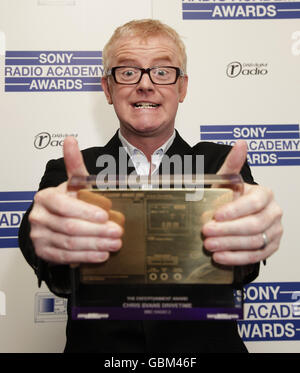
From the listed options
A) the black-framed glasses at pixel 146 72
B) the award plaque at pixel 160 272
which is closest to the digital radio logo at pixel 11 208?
the black-framed glasses at pixel 146 72

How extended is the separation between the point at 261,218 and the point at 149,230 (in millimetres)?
178

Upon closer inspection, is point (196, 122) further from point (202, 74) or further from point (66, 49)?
point (66, 49)

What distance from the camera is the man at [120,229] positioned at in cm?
50

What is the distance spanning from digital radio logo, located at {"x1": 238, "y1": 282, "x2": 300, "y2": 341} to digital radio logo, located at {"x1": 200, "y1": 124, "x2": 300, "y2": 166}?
509mm

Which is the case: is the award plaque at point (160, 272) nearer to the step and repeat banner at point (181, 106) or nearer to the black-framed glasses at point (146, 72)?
the black-framed glasses at point (146, 72)

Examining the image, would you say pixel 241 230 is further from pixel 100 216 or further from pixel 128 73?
pixel 128 73

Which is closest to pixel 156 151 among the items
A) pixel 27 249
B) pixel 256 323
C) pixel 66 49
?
pixel 27 249

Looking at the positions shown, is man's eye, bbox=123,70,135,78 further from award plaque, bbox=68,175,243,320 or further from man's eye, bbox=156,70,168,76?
award plaque, bbox=68,175,243,320

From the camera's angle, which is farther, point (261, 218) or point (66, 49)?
point (66, 49)

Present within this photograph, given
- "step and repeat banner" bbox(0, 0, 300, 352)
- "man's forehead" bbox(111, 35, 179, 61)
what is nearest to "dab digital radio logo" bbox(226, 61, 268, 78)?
"step and repeat banner" bbox(0, 0, 300, 352)

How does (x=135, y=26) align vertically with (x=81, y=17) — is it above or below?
below

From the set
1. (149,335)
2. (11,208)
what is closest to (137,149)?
(149,335)

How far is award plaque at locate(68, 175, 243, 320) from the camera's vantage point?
1.66 feet

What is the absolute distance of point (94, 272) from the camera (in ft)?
1.69
